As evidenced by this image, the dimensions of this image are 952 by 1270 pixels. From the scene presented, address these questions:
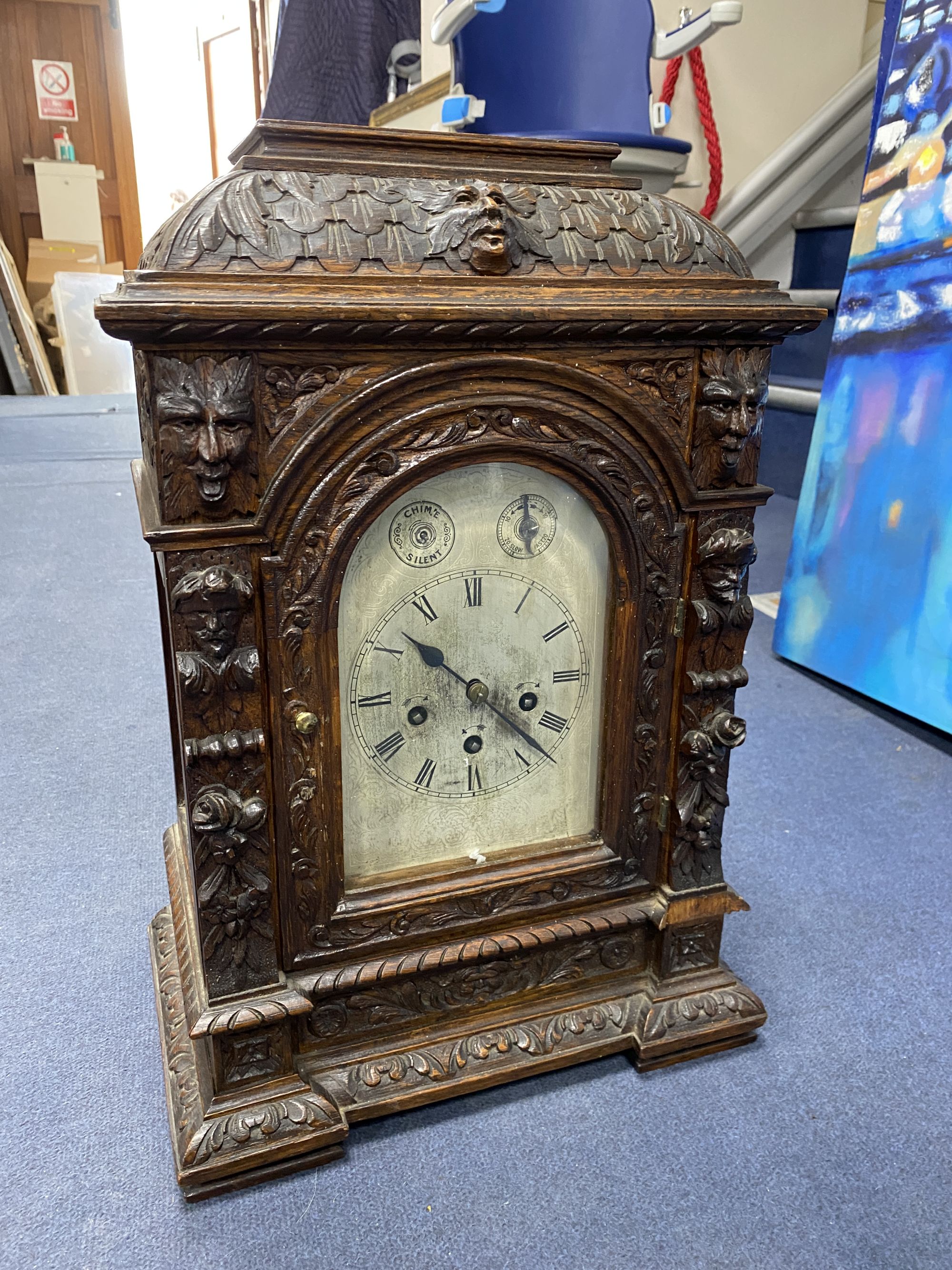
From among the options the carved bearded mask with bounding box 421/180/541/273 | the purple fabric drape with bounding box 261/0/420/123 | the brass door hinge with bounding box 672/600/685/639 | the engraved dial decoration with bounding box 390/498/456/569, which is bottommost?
the brass door hinge with bounding box 672/600/685/639

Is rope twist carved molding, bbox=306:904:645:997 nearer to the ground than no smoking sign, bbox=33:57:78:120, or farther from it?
nearer to the ground

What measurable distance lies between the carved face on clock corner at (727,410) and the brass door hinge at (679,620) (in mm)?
109

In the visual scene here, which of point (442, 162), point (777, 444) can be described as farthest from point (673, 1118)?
point (777, 444)

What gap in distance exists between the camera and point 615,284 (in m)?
0.81

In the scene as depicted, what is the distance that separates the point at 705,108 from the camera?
10.1ft

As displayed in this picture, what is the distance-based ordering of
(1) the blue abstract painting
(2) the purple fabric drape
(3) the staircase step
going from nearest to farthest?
(1) the blue abstract painting
(2) the purple fabric drape
(3) the staircase step

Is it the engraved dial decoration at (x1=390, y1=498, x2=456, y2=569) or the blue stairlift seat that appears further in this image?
the blue stairlift seat

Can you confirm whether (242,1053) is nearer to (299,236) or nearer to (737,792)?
(299,236)

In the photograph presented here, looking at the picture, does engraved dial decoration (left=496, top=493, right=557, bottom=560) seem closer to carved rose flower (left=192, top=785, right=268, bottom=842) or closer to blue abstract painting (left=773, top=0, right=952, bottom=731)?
carved rose flower (left=192, top=785, right=268, bottom=842)

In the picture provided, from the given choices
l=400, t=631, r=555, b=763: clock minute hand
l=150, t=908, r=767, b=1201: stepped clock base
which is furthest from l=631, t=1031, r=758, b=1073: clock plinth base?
l=400, t=631, r=555, b=763: clock minute hand

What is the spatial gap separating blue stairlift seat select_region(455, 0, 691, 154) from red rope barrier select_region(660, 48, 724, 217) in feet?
3.34

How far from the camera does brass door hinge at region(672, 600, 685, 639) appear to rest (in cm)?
92

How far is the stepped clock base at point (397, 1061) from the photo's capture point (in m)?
0.88

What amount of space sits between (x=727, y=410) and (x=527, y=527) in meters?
0.20
